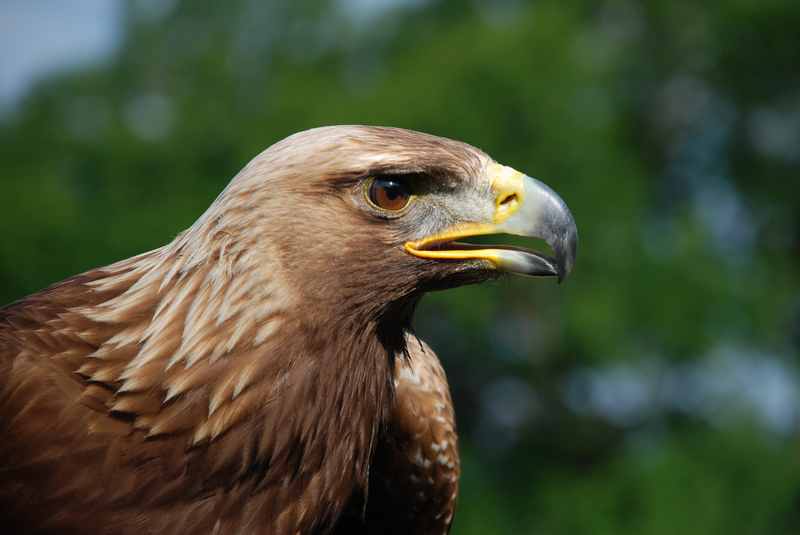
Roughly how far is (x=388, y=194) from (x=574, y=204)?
1042 inches

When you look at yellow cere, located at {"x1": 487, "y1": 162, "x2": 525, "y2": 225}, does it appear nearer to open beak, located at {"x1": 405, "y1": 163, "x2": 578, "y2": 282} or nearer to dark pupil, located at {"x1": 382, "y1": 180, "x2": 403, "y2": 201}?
open beak, located at {"x1": 405, "y1": 163, "x2": 578, "y2": 282}

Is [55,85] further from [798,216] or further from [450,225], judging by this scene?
[450,225]

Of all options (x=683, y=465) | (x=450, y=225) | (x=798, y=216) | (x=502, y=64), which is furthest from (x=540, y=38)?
(x=450, y=225)

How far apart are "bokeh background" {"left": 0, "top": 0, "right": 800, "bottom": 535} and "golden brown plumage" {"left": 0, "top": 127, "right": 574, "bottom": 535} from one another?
23.8 metres

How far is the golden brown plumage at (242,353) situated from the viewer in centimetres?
303

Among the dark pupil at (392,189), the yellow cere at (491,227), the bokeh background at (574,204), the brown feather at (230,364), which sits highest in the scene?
the dark pupil at (392,189)

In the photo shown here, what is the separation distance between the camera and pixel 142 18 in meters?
37.9

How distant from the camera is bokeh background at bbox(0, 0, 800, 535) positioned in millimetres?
28266

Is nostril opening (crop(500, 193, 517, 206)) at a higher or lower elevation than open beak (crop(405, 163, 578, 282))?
higher

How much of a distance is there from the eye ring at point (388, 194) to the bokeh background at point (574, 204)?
24023 mm

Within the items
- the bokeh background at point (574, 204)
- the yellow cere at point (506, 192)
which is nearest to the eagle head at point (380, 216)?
the yellow cere at point (506, 192)

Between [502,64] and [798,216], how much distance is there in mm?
12255

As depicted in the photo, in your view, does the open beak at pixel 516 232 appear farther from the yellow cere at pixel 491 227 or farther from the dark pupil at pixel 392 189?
the dark pupil at pixel 392 189

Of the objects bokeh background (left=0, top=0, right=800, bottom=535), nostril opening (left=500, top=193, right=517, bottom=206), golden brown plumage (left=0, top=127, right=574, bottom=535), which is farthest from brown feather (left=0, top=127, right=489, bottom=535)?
bokeh background (left=0, top=0, right=800, bottom=535)
